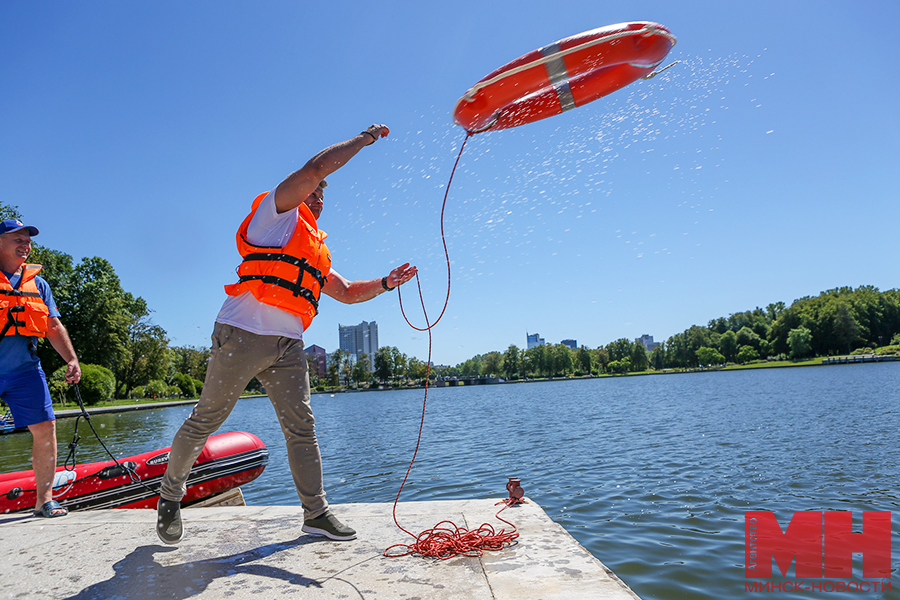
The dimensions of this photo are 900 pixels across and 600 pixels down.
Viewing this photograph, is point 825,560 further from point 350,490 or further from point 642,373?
point 642,373

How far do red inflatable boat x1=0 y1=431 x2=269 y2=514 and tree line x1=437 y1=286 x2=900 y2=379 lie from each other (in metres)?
103

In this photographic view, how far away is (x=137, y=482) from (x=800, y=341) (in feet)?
342

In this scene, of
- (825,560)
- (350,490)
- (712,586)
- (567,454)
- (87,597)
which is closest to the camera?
(87,597)

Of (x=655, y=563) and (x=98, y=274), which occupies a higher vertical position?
(x=98, y=274)

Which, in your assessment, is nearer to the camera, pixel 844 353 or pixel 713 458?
pixel 713 458

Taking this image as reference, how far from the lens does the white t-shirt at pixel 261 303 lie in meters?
2.53

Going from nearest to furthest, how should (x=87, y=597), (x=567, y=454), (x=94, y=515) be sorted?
(x=87, y=597)
(x=94, y=515)
(x=567, y=454)

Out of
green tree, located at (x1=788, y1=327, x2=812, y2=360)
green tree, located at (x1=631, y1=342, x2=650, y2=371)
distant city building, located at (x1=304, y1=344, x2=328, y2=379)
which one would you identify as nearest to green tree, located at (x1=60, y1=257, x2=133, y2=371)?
distant city building, located at (x1=304, y1=344, x2=328, y2=379)

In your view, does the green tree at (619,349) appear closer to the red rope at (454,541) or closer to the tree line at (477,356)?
the tree line at (477,356)

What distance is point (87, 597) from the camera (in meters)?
2.03

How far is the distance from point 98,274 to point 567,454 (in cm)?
4630

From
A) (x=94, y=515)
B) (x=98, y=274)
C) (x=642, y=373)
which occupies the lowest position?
(x=642, y=373)

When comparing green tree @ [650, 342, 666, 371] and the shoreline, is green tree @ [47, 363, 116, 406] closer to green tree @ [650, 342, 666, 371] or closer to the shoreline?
the shoreline

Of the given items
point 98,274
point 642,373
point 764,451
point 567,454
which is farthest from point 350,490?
point 642,373
